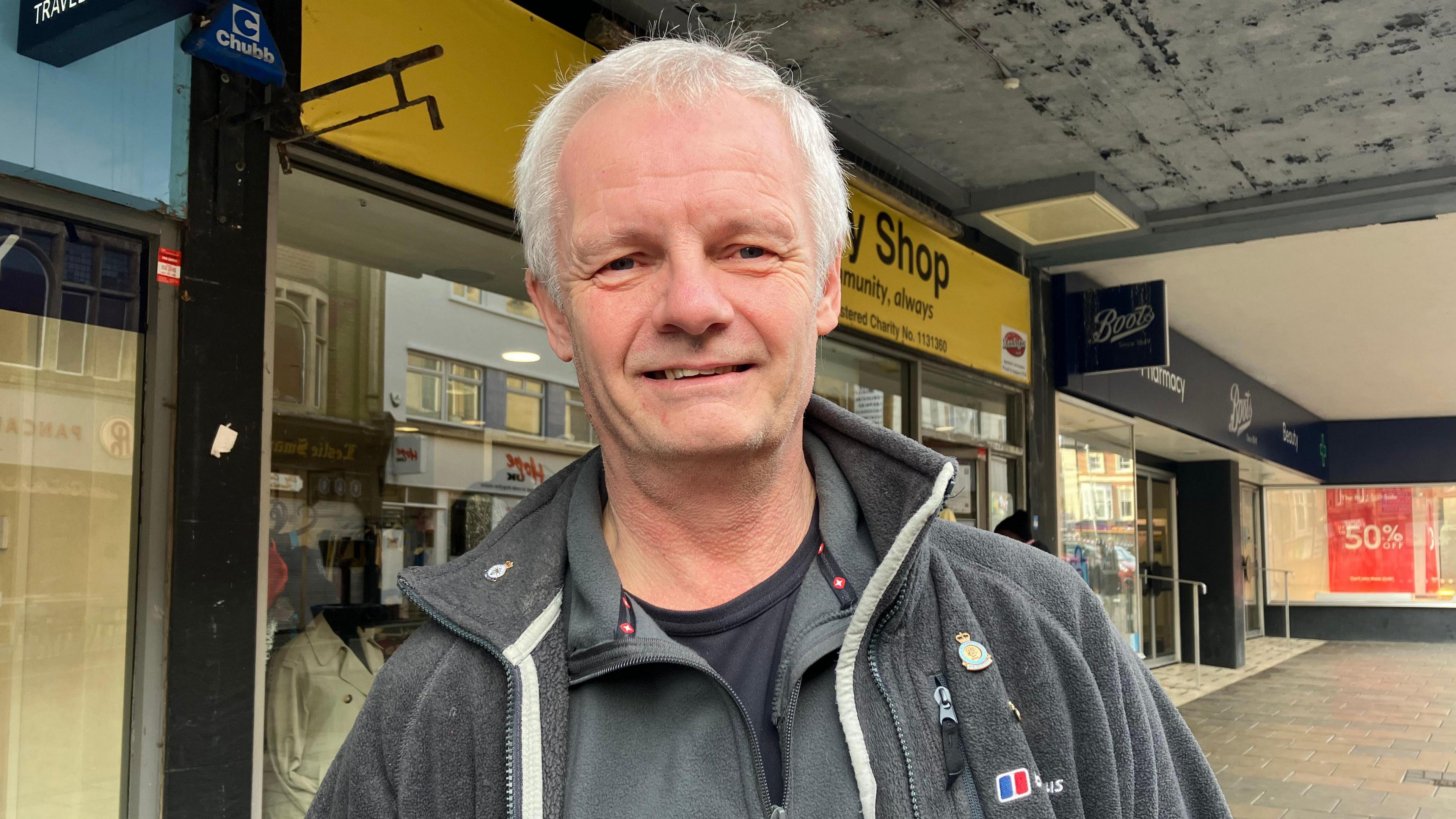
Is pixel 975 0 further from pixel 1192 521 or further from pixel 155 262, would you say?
pixel 1192 521

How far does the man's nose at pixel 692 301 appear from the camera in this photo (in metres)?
1.13

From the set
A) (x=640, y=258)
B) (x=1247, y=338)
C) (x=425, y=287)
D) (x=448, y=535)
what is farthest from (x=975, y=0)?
(x=1247, y=338)

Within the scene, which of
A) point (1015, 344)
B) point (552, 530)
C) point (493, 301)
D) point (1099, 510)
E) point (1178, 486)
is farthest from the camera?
point (1178, 486)

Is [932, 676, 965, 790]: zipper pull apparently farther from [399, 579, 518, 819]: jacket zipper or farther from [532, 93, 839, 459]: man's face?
[399, 579, 518, 819]: jacket zipper

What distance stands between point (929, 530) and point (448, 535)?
346 cm

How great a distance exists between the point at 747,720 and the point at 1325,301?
10426 millimetres

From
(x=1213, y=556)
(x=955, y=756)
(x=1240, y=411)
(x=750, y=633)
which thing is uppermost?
(x=1240, y=411)

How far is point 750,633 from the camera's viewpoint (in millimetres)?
1217

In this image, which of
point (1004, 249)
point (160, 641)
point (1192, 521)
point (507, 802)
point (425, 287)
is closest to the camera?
point (507, 802)

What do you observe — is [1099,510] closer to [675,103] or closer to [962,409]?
[962,409]

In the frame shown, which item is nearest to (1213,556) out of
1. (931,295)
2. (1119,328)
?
(1119,328)

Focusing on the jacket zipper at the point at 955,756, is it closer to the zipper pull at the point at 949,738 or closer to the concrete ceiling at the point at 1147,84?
the zipper pull at the point at 949,738

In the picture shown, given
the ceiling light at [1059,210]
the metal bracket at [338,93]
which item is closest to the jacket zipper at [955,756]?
the metal bracket at [338,93]

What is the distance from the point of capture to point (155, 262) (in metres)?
3.05
